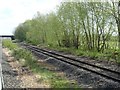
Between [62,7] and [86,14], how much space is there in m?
7.07

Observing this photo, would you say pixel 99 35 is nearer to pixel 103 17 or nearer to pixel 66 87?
pixel 103 17

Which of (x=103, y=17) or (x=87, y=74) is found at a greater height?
(x=103, y=17)

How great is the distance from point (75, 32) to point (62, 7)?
3.51 metres

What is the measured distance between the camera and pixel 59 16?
4303 cm

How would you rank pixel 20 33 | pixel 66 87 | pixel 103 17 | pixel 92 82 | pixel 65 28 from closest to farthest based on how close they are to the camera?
pixel 66 87, pixel 92 82, pixel 103 17, pixel 65 28, pixel 20 33

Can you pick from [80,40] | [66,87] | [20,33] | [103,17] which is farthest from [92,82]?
[20,33]

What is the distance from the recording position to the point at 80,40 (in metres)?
39.6

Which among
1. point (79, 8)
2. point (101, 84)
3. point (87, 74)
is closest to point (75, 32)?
point (79, 8)

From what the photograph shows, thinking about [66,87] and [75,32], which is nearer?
[66,87]

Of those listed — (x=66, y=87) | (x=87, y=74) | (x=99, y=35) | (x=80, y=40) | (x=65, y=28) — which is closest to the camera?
(x=66, y=87)

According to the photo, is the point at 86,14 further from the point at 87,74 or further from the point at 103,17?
the point at 87,74

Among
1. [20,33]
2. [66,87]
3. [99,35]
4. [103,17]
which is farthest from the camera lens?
[20,33]

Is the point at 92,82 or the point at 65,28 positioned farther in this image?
the point at 65,28

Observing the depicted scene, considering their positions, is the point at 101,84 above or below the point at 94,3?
below
